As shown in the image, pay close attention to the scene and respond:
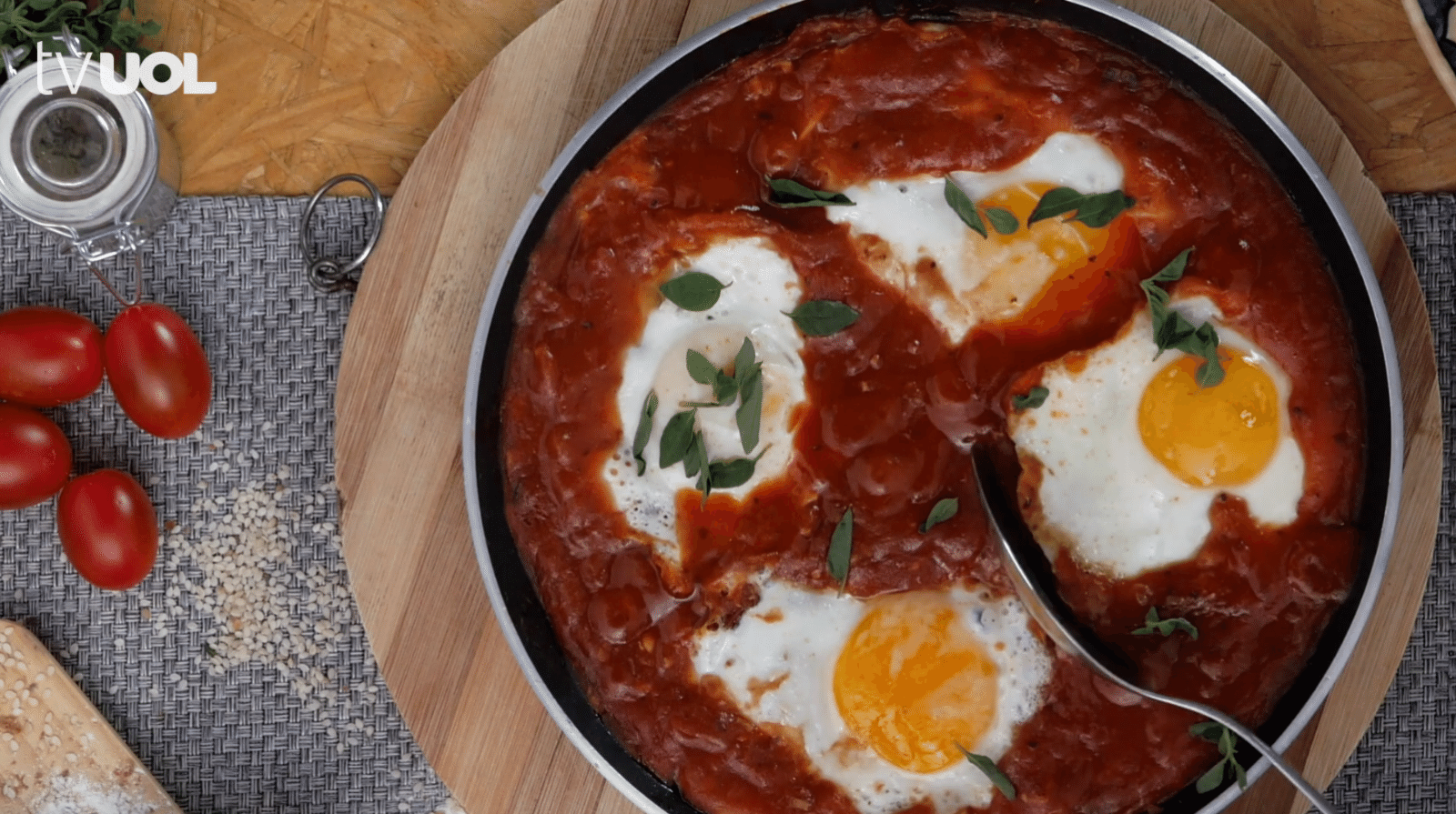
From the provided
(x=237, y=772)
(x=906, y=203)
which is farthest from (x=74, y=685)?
(x=906, y=203)

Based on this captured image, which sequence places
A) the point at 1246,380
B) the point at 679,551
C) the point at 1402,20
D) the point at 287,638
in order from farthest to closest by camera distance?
1. the point at 287,638
2. the point at 1402,20
3. the point at 679,551
4. the point at 1246,380

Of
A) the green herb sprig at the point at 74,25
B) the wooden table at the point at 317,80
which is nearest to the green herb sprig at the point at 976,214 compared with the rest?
the wooden table at the point at 317,80

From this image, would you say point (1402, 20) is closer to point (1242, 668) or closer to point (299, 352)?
point (1242, 668)

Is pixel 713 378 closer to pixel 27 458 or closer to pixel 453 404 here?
pixel 453 404

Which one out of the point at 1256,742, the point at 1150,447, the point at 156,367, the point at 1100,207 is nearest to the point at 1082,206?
the point at 1100,207

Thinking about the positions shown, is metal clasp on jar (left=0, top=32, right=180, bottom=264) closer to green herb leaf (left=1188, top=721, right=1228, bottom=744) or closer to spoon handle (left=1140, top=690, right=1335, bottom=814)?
spoon handle (left=1140, top=690, right=1335, bottom=814)

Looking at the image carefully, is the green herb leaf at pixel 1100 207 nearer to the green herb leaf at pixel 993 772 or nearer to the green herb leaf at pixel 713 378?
the green herb leaf at pixel 713 378

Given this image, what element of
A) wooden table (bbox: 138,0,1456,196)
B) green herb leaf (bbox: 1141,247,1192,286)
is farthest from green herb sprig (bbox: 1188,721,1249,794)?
wooden table (bbox: 138,0,1456,196)
